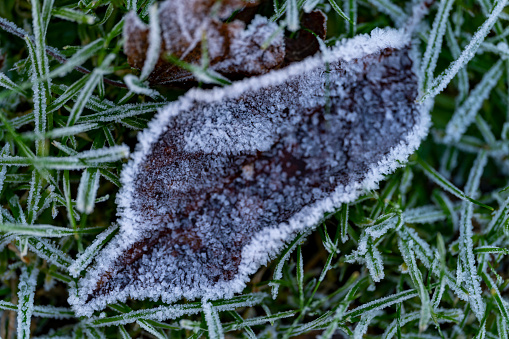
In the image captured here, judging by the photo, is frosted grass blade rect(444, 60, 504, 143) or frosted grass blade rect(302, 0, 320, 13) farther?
frosted grass blade rect(444, 60, 504, 143)

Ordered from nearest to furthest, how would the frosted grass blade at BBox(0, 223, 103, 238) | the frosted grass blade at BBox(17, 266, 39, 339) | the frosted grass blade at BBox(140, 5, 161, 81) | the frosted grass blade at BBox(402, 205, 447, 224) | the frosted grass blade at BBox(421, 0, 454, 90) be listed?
the frosted grass blade at BBox(140, 5, 161, 81) < the frosted grass blade at BBox(0, 223, 103, 238) < the frosted grass blade at BBox(17, 266, 39, 339) < the frosted grass blade at BBox(421, 0, 454, 90) < the frosted grass blade at BBox(402, 205, 447, 224)

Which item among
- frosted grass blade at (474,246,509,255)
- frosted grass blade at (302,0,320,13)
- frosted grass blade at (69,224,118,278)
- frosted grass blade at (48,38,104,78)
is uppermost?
frosted grass blade at (48,38,104,78)

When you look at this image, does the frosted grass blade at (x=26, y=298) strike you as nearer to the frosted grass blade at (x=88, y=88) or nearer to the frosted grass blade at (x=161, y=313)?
the frosted grass blade at (x=161, y=313)

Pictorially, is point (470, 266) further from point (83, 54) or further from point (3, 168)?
point (3, 168)

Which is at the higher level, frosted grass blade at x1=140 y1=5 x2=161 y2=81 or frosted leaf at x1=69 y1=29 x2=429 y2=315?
frosted grass blade at x1=140 y1=5 x2=161 y2=81

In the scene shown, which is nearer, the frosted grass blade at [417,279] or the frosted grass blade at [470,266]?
the frosted grass blade at [417,279]

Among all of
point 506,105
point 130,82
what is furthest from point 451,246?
point 130,82

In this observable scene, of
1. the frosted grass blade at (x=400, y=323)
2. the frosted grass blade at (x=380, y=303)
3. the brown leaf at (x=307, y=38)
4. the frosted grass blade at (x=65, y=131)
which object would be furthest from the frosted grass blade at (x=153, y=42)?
the frosted grass blade at (x=400, y=323)

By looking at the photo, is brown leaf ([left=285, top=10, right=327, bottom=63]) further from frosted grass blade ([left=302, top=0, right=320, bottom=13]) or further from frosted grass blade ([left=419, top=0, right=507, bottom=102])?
frosted grass blade ([left=419, top=0, right=507, bottom=102])

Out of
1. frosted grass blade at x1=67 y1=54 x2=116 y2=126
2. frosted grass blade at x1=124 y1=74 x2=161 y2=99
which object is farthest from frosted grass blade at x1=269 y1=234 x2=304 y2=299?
frosted grass blade at x1=67 y1=54 x2=116 y2=126
